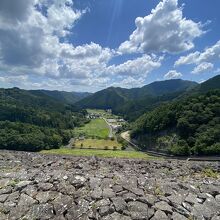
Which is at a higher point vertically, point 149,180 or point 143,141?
point 149,180

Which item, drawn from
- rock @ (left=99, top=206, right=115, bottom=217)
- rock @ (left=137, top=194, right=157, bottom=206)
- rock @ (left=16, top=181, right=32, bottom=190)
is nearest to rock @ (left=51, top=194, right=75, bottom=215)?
rock @ (left=99, top=206, right=115, bottom=217)

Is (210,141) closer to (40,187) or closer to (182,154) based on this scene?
(182,154)

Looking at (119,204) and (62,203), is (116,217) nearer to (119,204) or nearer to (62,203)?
(119,204)

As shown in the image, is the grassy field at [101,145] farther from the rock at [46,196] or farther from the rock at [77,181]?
the rock at [46,196]

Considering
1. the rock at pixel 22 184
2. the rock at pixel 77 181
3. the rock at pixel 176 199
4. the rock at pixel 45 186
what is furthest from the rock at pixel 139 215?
the rock at pixel 22 184

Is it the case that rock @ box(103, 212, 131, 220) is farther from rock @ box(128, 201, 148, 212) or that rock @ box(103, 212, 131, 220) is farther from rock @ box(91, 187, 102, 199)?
rock @ box(91, 187, 102, 199)

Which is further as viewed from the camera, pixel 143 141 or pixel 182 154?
pixel 143 141

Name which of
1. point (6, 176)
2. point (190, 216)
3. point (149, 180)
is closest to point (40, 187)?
point (6, 176)
